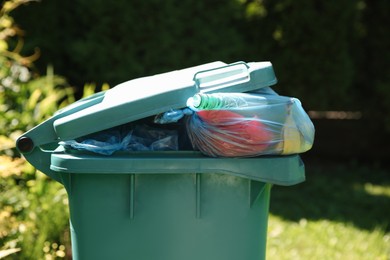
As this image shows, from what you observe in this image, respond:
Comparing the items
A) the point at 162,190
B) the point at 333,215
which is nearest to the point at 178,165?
the point at 162,190

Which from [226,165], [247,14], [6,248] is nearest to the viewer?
[226,165]

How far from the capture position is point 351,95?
8430 millimetres

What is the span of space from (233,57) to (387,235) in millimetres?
2748

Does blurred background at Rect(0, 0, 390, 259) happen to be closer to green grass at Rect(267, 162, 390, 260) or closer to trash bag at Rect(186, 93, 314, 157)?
green grass at Rect(267, 162, 390, 260)

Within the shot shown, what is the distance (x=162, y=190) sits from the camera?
3.07 metres

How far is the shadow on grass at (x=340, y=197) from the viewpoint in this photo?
6469mm

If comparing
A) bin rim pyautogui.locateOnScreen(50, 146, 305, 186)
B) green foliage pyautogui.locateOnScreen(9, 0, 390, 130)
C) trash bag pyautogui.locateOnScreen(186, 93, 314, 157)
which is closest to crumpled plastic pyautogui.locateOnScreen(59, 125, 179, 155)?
bin rim pyautogui.locateOnScreen(50, 146, 305, 186)

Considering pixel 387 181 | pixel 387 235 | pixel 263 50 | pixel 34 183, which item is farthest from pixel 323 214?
pixel 34 183

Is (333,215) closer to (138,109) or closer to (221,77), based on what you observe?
(221,77)

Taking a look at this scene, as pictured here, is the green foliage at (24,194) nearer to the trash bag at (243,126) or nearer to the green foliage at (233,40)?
the trash bag at (243,126)

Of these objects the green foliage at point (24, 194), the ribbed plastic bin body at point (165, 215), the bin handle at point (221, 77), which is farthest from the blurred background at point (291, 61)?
the bin handle at point (221, 77)

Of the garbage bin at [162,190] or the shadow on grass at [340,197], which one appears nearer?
the garbage bin at [162,190]

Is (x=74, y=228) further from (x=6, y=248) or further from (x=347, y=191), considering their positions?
(x=347, y=191)

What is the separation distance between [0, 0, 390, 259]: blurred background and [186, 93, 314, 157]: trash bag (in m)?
2.52
